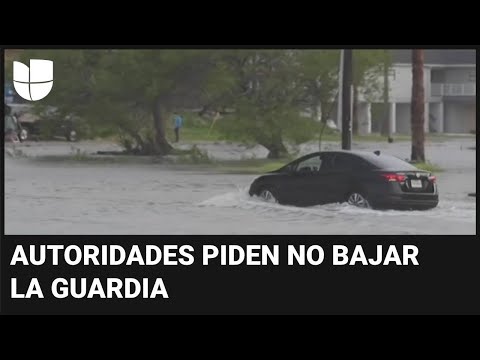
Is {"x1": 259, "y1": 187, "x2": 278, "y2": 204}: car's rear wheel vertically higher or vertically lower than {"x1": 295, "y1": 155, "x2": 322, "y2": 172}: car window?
lower

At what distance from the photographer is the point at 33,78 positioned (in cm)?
1541

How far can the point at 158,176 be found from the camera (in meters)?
16.7

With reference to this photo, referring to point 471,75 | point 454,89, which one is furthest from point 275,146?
point 471,75

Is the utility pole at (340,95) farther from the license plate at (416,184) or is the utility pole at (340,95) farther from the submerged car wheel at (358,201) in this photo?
the license plate at (416,184)

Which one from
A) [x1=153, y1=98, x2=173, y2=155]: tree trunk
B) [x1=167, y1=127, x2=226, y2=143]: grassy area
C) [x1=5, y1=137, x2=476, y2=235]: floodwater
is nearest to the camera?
[x1=5, y1=137, x2=476, y2=235]: floodwater

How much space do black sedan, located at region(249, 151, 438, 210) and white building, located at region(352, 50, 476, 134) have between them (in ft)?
2.19

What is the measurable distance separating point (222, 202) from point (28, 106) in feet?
9.53

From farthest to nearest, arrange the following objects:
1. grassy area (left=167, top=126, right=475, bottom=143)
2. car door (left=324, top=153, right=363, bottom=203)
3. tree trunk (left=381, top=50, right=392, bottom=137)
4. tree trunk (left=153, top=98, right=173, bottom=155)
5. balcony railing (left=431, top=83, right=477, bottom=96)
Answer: tree trunk (left=153, top=98, right=173, bottom=155) < tree trunk (left=381, top=50, right=392, bottom=137) < balcony railing (left=431, top=83, right=477, bottom=96) < grassy area (left=167, top=126, right=475, bottom=143) < car door (left=324, top=153, right=363, bottom=203)

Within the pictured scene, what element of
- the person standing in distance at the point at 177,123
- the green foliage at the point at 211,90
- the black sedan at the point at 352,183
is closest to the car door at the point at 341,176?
the black sedan at the point at 352,183

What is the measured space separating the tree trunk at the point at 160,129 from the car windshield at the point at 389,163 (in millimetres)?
3028

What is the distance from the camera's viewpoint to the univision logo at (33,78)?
15180mm

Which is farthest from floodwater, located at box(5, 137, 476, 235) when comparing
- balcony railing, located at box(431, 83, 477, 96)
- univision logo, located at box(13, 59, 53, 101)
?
univision logo, located at box(13, 59, 53, 101)

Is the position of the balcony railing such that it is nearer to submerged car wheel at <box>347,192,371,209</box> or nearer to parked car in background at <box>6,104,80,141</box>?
submerged car wheel at <box>347,192,371,209</box>

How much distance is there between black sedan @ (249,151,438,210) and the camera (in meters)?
15.7
